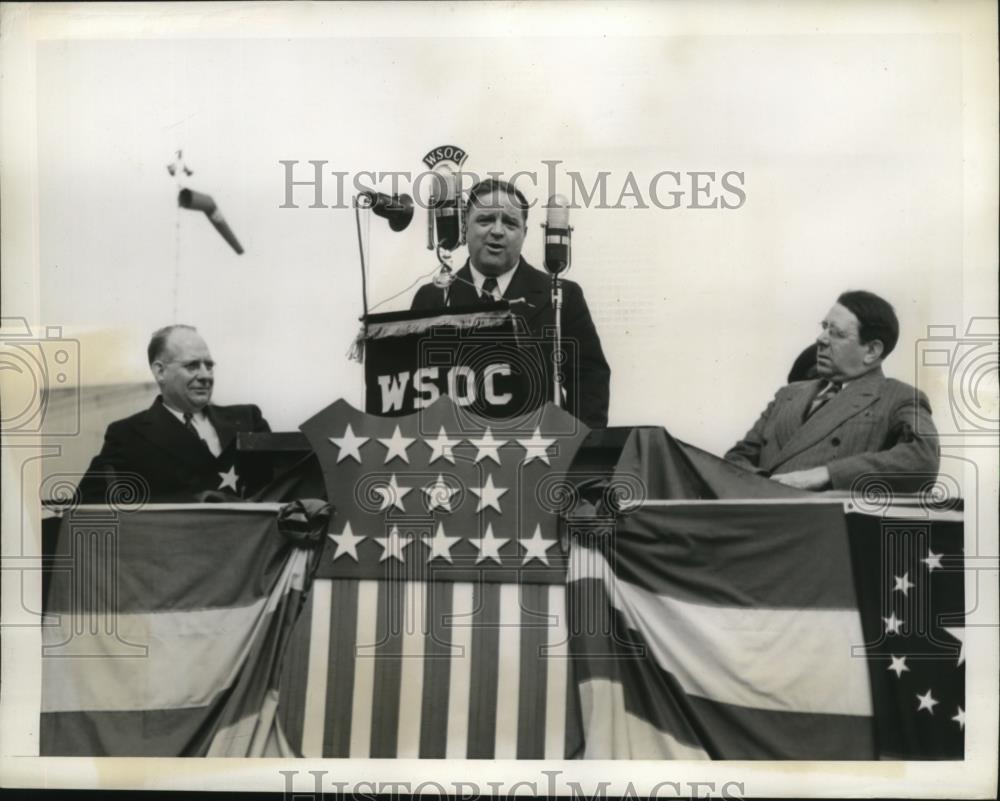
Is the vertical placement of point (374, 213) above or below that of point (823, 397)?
above

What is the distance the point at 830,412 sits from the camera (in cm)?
301

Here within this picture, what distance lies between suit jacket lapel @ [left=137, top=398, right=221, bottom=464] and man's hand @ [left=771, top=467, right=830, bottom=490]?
1.64 metres

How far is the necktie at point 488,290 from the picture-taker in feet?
10.1

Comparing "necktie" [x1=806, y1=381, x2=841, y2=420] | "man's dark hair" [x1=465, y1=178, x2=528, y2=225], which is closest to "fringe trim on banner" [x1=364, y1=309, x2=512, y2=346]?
"man's dark hair" [x1=465, y1=178, x2=528, y2=225]

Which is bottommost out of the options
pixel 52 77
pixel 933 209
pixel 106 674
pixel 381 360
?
pixel 106 674

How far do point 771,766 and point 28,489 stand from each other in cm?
230

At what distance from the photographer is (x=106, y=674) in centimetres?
306

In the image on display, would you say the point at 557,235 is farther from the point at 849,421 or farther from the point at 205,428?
the point at 205,428

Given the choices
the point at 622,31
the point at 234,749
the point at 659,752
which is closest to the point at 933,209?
the point at 622,31

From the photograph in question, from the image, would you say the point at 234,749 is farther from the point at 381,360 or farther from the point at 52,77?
the point at 52,77

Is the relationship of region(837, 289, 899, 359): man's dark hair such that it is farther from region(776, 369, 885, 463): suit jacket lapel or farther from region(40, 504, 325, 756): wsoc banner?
region(40, 504, 325, 756): wsoc banner

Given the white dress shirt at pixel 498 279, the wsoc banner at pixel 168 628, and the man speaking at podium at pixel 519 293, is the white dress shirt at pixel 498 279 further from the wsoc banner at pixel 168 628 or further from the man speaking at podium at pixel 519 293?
the wsoc banner at pixel 168 628

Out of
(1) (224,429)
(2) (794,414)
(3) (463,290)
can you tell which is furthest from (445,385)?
(2) (794,414)

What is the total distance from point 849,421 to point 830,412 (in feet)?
0.20
